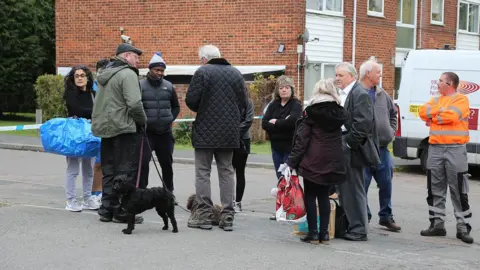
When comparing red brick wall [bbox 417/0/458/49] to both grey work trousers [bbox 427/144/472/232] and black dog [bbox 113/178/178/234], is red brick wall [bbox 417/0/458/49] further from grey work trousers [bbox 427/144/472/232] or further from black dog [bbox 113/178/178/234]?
black dog [bbox 113/178/178/234]

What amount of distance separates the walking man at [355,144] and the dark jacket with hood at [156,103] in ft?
7.61

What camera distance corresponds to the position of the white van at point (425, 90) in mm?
15092

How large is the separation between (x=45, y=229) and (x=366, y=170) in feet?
12.0

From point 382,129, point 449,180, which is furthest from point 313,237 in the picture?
point 449,180

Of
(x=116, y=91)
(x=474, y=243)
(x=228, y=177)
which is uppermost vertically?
(x=116, y=91)

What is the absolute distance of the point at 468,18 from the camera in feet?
107

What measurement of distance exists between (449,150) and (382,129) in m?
0.79

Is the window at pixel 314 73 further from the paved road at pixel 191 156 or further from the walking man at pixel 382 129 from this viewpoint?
the walking man at pixel 382 129

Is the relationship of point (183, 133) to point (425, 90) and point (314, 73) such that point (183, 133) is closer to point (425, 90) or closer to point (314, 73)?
point (314, 73)

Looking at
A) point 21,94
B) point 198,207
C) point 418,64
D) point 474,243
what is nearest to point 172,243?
point 198,207

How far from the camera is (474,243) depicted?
28.5 ft

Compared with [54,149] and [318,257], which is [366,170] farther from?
[54,149]

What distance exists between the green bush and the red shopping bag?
17277mm

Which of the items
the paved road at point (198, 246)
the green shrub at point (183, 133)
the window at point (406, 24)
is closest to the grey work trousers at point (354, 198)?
the paved road at point (198, 246)
